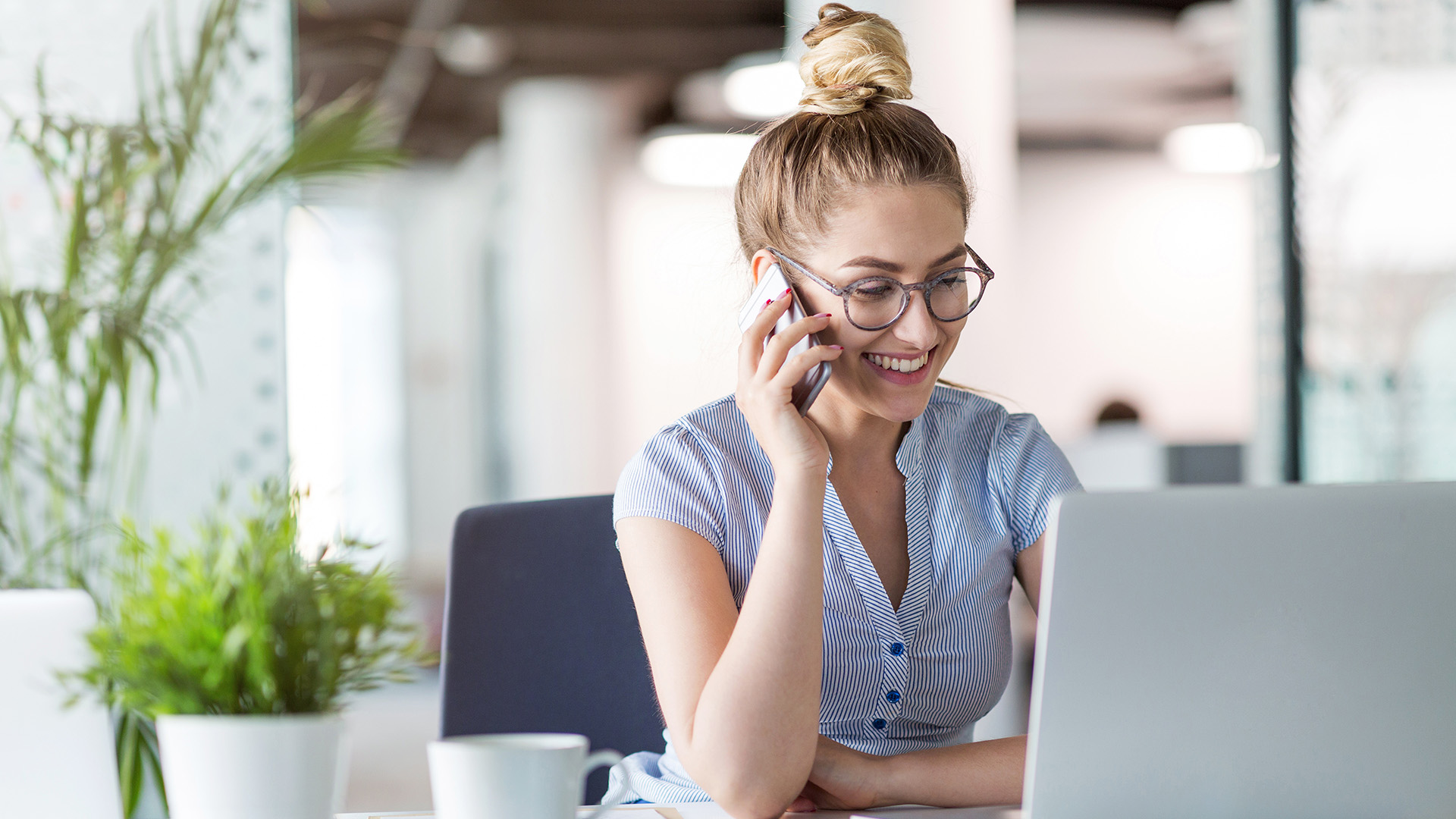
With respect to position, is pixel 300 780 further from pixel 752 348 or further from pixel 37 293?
pixel 37 293

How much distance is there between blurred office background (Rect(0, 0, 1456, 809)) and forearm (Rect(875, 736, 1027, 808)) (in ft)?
1.59

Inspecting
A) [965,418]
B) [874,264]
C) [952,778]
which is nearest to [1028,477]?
[965,418]

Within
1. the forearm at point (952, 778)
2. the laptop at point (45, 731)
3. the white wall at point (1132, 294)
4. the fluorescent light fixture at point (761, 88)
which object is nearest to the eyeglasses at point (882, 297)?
the forearm at point (952, 778)

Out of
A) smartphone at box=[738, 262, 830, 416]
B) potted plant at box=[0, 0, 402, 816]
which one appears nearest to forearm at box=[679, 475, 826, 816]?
smartphone at box=[738, 262, 830, 416]

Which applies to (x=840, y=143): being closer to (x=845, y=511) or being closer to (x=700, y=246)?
(x=700, y=246)

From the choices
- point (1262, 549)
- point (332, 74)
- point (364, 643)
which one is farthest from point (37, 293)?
point (332, 74)

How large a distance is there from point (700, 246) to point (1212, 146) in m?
6.94

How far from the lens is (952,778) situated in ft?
3.88

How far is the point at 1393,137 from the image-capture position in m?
3.52

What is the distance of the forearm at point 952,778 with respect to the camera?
117 cm

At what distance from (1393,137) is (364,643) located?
12.0 ft

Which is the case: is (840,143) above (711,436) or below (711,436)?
above

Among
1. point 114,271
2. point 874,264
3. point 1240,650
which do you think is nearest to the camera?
point 1240,650

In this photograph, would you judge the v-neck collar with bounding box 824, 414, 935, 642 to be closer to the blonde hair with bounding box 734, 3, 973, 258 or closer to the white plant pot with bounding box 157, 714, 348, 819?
the blonde hair with bounding box 734, 3, 973, 258
